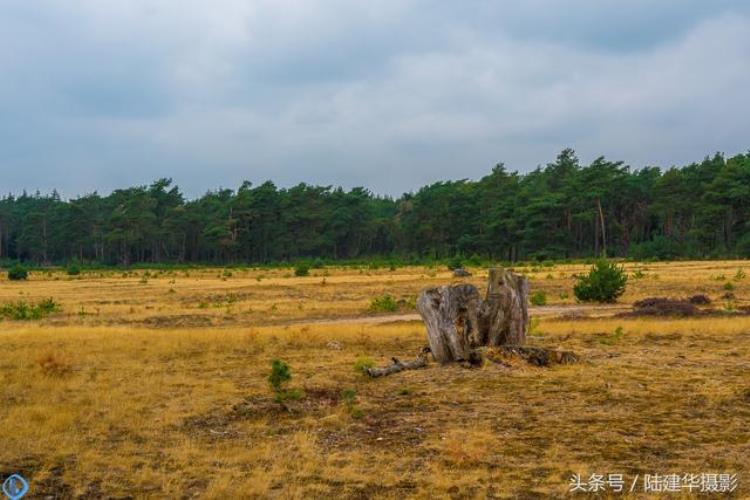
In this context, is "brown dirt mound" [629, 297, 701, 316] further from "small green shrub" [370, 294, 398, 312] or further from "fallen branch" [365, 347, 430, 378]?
"fallen branch" [365, 347, 430, 378]

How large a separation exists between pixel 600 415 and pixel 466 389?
2.60 m

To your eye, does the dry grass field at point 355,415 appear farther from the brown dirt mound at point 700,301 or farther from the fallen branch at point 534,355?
the brown dirt mound at point 700,301

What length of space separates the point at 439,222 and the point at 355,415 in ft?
304

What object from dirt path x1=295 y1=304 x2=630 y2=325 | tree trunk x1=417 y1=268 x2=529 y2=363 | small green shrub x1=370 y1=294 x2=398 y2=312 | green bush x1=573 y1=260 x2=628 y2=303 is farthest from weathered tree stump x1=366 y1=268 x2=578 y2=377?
green bush x1=573 y1=260 x2=628 y2=303

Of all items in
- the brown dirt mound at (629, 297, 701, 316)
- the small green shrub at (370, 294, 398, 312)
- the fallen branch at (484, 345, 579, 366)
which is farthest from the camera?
the small green shrub at (370, 294, 398, 312)

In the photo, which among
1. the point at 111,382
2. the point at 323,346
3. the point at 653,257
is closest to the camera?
the point at 111,382

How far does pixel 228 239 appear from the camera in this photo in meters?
102

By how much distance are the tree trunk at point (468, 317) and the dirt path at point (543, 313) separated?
33.7ft

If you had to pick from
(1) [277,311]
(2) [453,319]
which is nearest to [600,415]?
(2) [453,319]

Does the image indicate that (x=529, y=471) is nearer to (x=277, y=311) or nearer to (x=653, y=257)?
(x=277, y=311)

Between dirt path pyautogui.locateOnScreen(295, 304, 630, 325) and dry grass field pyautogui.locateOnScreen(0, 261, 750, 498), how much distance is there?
17.4 ft

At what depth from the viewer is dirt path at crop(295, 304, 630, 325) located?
1017 inches

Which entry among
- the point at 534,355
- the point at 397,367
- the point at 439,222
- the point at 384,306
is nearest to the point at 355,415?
the point at 397,367

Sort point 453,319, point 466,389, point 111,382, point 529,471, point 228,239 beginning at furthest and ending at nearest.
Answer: point 228,239 < point 453,319 < point 111,382 < point 466,389 < point 529,471
